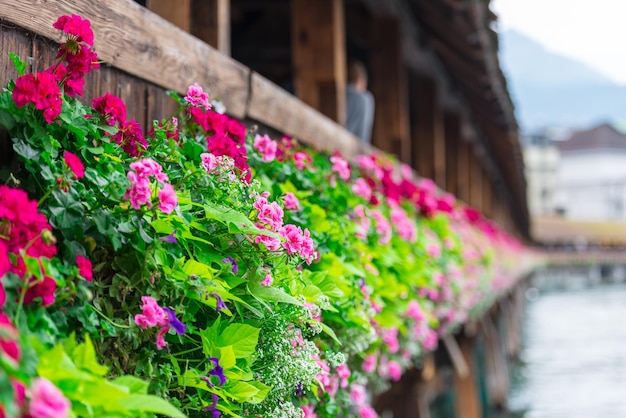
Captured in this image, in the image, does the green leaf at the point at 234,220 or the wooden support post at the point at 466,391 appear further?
the wooden support post at the point at 466,391

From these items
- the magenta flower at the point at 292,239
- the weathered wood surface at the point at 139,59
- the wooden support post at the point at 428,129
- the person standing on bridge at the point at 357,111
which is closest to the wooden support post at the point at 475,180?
the wooden support post at the point at 428,129

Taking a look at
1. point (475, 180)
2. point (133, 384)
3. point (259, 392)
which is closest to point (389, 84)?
point (259, 392)

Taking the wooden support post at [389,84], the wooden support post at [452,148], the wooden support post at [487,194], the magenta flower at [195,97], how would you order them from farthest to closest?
1. the wooden support post at [487,194]
2. the wooden support post at [452,148]
3. the wooden support post at [389,84]
4. the magenta flower at [195,97]

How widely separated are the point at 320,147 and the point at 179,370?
2501 millimetres

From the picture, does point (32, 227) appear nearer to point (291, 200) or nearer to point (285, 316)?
point (285, 316)

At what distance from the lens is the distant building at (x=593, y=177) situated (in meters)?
103

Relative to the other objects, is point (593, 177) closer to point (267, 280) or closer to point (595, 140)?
point (595, 140)

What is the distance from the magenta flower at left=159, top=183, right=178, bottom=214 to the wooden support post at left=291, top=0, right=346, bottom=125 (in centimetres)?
374

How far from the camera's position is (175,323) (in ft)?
5.82

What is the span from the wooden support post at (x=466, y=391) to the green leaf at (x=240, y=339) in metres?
8.02

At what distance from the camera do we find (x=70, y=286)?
1.58 m

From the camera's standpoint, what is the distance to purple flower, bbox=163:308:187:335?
176 centimetres

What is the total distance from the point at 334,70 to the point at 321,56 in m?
0.10

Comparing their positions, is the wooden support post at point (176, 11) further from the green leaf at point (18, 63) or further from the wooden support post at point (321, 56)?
the wooden support post at point (321, 56)
